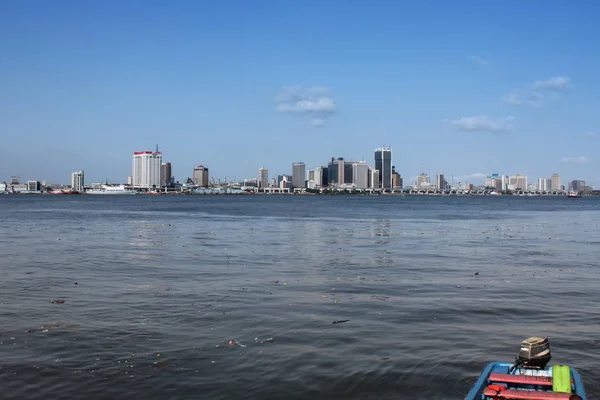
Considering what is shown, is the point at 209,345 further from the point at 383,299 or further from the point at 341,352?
the point at 383,299

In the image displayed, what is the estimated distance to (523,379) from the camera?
10.4 m

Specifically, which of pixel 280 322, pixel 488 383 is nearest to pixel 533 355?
pixel 488 383

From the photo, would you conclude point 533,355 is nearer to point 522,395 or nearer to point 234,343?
point 522,395

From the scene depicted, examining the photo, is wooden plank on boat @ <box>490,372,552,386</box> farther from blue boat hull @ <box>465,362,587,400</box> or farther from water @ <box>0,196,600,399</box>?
water @ <box>0,196,600,399</box>

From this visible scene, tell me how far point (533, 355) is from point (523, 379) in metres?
0.94

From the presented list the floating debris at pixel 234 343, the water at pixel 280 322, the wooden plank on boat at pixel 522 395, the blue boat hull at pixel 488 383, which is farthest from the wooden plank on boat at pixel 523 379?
the floating debris at pixel 234 343

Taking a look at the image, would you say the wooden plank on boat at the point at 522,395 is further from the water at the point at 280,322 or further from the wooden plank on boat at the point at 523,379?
the water at the point at 280,322

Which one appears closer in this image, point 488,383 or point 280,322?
point 488,383

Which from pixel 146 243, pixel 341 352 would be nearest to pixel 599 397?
pixel 341 352

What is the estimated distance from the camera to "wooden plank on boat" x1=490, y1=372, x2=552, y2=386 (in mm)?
10258

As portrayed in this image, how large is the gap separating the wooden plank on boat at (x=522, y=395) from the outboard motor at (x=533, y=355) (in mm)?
1326

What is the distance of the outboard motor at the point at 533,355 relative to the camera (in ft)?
36.5

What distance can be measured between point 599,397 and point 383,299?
9.25 m

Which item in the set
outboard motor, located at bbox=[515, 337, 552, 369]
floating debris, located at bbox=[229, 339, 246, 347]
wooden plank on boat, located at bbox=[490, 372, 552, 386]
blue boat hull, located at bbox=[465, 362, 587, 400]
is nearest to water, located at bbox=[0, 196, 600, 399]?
floating debris, located at bbox=[229, 339, 246, 347]
